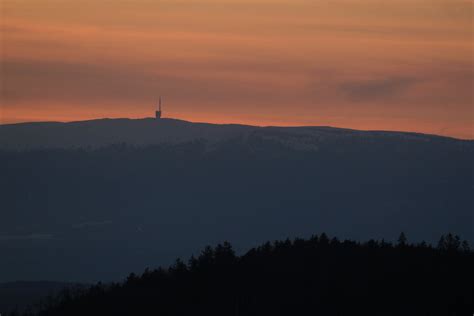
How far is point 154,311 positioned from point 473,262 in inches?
861

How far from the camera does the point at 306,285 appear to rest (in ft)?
399

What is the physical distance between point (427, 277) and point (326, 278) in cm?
741

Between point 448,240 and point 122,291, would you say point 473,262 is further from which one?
point 122,291

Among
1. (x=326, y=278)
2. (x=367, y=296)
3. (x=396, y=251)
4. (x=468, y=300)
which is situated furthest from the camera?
(x=396, y=251)

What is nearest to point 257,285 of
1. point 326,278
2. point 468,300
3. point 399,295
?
point 326,278

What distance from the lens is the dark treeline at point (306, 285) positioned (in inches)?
4446

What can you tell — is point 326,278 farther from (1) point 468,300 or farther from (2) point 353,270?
(1) point 468,300

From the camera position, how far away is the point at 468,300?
353 ft

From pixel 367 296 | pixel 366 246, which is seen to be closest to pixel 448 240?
pixel 366 246

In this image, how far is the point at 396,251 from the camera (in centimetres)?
13125

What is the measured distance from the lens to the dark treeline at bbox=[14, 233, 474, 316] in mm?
112938

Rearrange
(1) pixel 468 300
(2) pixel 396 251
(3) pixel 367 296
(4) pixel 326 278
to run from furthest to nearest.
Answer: (2) pixel 396 251
(4) pixel 326 278
(3) pixel 367 296
(1) pixel 468 300

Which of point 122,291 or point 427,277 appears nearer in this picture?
point 427,277

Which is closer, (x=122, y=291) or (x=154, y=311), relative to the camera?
(x=154, y=311)
